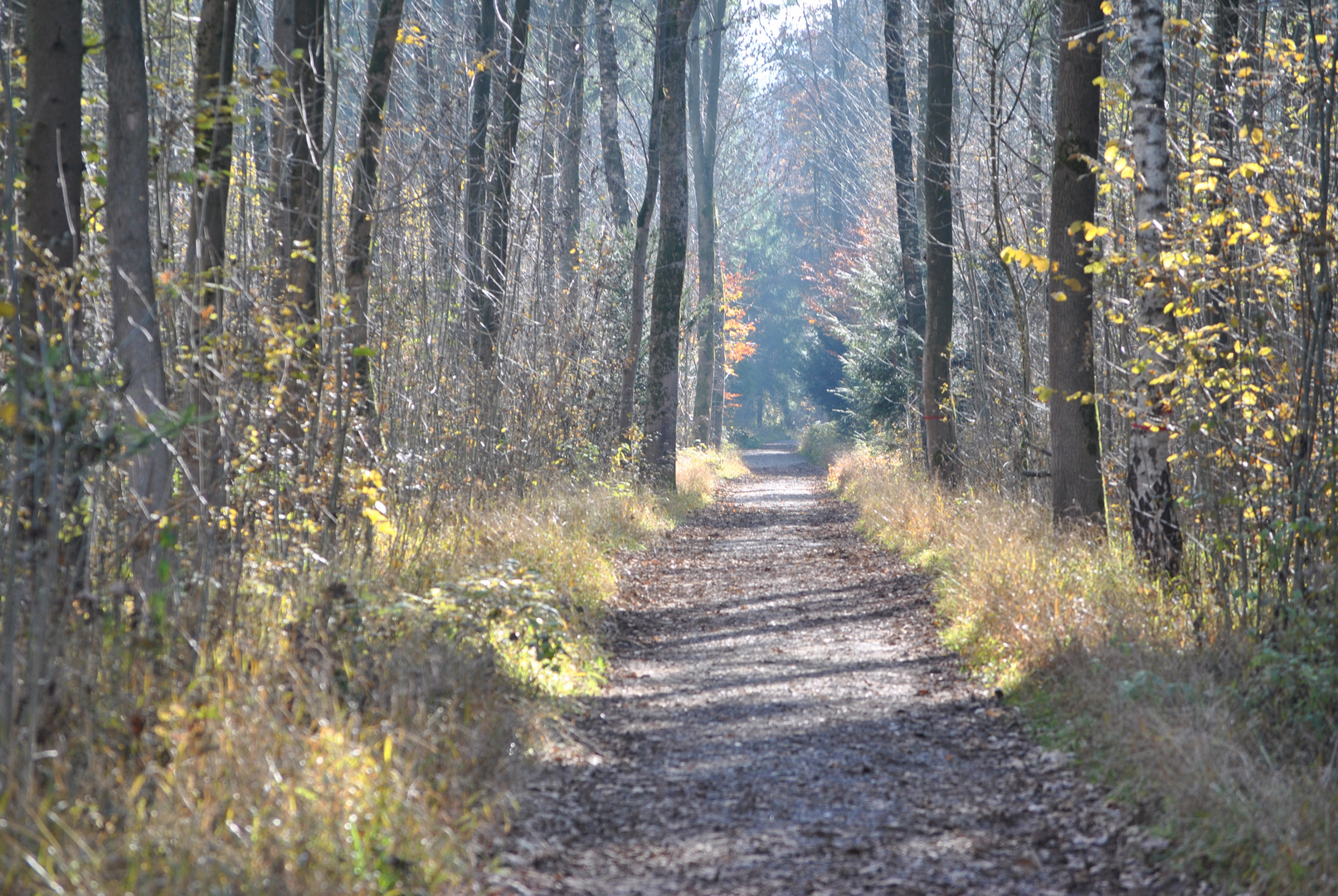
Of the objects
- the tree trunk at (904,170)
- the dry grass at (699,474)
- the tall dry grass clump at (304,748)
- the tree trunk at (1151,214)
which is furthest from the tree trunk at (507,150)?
the tree trunk at (1151,214)

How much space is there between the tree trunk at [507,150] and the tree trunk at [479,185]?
0.59 feet

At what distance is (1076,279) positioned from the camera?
7.94m

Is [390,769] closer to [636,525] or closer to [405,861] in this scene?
[405,861]

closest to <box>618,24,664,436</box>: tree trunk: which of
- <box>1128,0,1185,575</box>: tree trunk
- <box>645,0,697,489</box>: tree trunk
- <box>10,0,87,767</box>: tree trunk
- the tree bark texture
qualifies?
<box>645,0,697,489</box>: tree trunk

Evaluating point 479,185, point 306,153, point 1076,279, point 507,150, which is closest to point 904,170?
point 507,150

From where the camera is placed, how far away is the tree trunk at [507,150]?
40.5ft

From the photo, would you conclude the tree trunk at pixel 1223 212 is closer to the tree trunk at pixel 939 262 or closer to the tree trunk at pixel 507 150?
the tree trunk at pixel 939 262

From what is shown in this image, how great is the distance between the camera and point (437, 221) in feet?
31.6

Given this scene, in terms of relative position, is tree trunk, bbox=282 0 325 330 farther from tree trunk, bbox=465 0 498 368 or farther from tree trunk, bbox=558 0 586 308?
tree trunk, bbox=558 0 586 308

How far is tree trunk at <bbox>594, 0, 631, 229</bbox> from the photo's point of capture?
1914 centimetres

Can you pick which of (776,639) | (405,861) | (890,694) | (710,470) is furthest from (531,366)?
(710,470)

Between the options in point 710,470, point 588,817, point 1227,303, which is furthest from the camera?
point 710,470

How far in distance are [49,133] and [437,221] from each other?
470 cm

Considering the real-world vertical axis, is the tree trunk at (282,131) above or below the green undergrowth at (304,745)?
above
